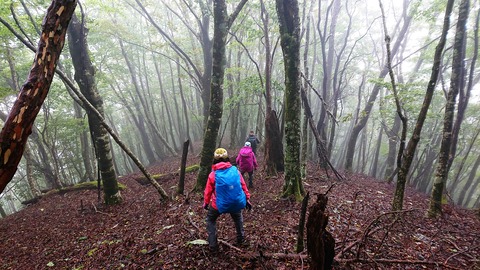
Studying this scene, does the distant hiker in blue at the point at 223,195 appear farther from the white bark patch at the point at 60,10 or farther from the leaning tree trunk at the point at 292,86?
the white bark patch at the point at 60,10

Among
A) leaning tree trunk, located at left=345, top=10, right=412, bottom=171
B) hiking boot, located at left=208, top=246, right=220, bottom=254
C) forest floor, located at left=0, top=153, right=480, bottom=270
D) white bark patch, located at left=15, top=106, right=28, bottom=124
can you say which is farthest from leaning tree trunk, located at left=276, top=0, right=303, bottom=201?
leaning tree trunk, located at left=345, top=10, right=412, bottom=171

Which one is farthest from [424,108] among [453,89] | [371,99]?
[371,99]

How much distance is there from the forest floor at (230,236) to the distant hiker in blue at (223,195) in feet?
1.47

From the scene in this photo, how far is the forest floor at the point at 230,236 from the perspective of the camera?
423 cm

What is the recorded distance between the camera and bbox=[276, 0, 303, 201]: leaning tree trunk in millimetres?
6672

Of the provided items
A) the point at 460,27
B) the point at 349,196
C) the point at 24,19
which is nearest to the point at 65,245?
the point at 349,196

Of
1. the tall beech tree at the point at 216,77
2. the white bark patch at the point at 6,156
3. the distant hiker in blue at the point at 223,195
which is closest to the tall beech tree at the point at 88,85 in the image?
the tall beech tree at the point at 216,77

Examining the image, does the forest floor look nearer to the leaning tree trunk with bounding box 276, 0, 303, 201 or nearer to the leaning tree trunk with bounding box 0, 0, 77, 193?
the leaning tree trunk with bounding box 276, 0, 303, 201

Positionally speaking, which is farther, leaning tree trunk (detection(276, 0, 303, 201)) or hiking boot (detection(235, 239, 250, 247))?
leaning tree trunk (detection(276, 0, 303, 201))

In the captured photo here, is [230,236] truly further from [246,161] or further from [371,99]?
[371,99]

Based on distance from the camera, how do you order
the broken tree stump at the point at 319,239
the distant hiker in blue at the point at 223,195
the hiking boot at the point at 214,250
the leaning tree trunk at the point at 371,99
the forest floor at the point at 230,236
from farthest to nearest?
the leaning tree trunk at the point at 371,99, the hiking boot at the point at 214,250, the distant hiker in blue at the point at 223,195, the forest floor at the point at 230,236, the broken tree stump at the point at 319,239

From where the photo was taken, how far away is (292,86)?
689 cm

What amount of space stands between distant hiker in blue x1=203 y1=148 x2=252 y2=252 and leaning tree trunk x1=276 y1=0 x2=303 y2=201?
2.66 m

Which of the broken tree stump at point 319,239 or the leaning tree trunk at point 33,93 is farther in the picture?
the broken tree stump at point 319,239
